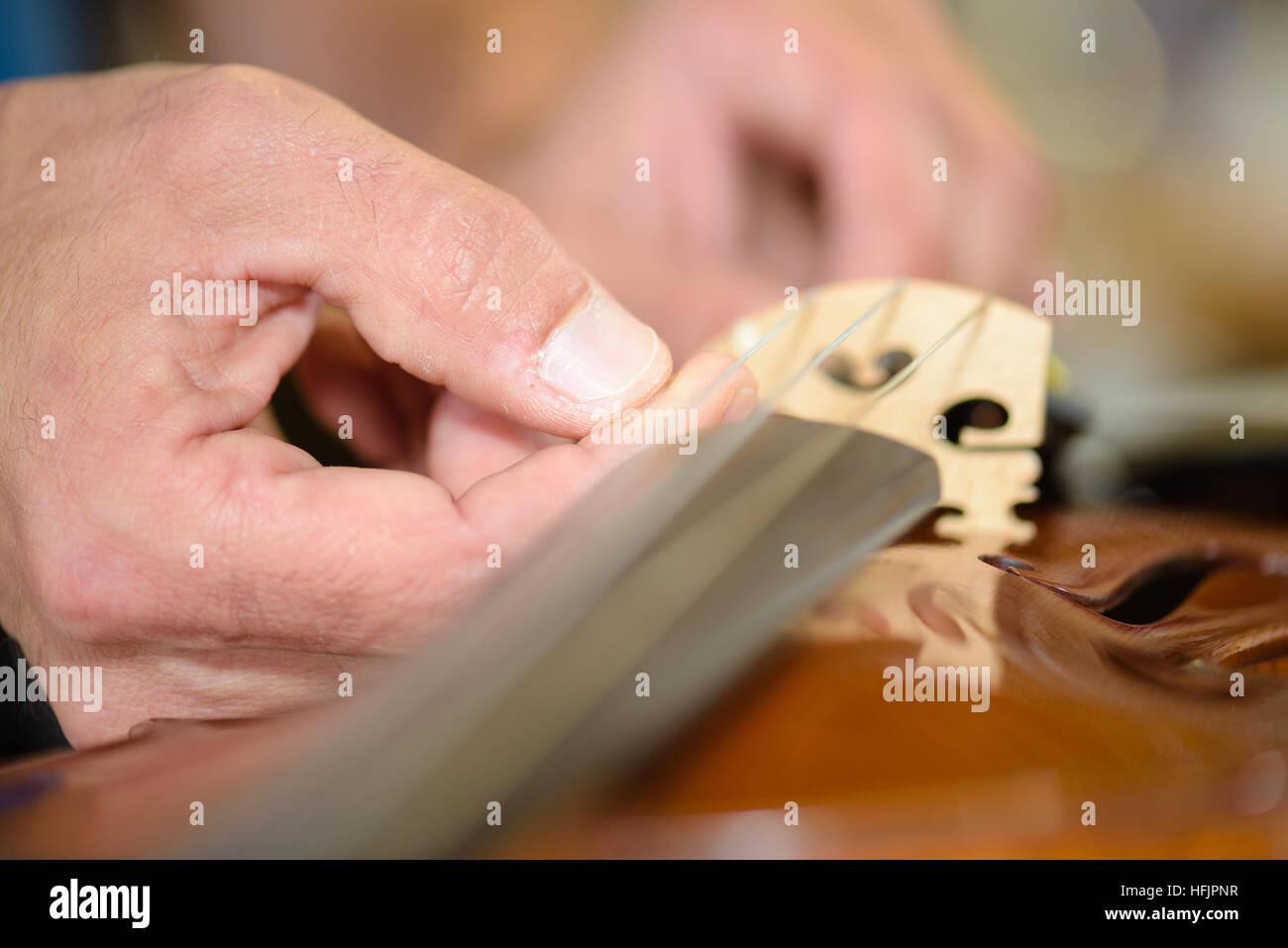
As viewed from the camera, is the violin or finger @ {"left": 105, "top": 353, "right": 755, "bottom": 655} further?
finger @ {"left": 105, "top": 353, "right": 755, "bottom": 655}

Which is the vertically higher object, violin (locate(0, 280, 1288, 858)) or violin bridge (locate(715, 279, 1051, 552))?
violin bridge (locate(715, 279, 1051, 552))

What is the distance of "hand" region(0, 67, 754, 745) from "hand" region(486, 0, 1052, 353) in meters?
0.51

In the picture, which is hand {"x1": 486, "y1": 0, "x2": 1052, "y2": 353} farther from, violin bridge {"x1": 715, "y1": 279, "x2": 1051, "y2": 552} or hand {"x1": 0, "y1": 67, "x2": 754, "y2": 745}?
hand {"x1": 0, "y1": 67, "x2": 754, "y2": 745}

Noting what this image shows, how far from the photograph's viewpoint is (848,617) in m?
0.40

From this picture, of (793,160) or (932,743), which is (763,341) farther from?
(793,160)

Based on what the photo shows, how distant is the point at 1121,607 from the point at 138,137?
1.88 ft

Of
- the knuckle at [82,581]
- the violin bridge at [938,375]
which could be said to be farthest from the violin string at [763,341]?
the knuckle at [82,581]

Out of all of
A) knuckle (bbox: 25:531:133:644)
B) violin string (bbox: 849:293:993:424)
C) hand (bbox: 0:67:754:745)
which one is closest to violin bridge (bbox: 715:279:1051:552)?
violin string (bbox: 849:293:993:424)

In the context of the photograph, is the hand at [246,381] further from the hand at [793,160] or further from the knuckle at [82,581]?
the hand at [793,160]

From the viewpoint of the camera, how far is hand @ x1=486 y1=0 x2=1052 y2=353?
3.24 feet
